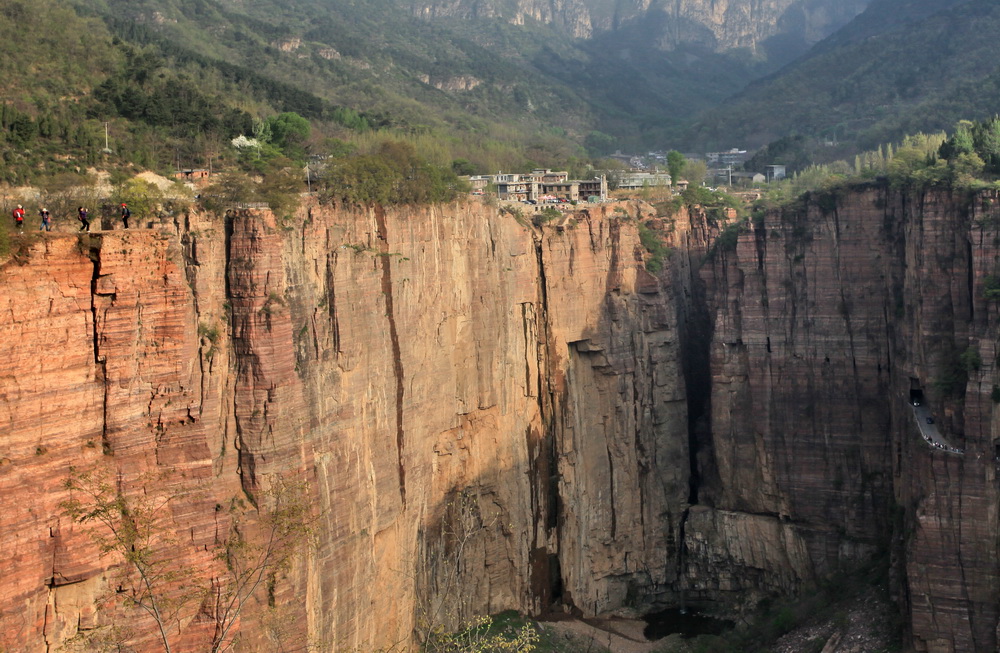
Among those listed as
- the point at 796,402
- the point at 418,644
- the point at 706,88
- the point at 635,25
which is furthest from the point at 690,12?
the point at 418,644

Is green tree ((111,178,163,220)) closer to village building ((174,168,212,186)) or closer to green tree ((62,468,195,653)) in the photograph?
village building ((174,168,212,186))

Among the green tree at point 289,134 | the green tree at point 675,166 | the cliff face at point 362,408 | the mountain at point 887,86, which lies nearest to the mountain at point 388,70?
the green tree at point 289,134

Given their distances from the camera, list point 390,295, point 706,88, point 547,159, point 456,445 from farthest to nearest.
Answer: point 706,88 → point 547,159 → point 456,445 → point 390,295

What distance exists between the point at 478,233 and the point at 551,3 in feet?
458

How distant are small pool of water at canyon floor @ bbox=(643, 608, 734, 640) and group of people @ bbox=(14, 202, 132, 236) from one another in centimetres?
2470

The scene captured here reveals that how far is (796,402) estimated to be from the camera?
4081 cm

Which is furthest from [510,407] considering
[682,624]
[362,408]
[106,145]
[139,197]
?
[139,197]

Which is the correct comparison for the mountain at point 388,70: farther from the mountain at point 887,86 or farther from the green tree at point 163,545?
the mountain at point 887,86

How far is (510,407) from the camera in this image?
127ft

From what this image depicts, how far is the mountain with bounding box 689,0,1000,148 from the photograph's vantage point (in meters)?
79.8

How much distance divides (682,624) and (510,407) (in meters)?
10.9

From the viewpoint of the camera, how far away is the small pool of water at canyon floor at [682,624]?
1615 inches

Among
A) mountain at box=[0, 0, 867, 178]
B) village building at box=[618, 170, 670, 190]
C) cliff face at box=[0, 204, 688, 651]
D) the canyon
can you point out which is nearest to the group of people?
the canyon

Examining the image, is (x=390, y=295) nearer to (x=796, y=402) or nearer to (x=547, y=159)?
(x=796, y=402)
